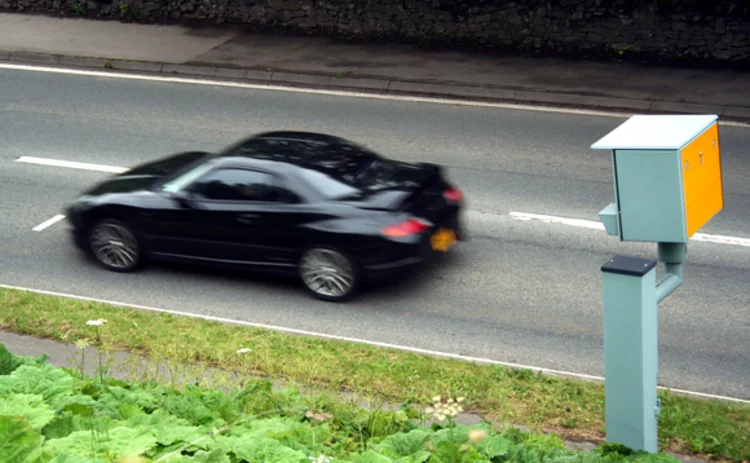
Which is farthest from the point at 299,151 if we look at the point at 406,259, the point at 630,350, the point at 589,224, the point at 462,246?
the point at 630,350

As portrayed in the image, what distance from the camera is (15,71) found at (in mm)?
20016

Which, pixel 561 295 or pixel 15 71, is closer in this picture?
pixel 561 295

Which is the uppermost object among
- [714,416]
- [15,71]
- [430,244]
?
[15,71]

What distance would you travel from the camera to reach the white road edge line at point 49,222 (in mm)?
12648

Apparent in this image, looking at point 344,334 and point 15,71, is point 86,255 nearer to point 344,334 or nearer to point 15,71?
point 344,334

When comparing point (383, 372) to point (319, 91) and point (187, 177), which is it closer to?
point (187, 177)

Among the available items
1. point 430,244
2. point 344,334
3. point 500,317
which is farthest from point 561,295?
point 344,334

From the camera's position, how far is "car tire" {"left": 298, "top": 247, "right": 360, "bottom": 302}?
10477 millimetres

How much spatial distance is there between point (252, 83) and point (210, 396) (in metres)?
13.2

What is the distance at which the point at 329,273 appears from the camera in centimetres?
1060

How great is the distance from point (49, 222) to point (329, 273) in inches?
170

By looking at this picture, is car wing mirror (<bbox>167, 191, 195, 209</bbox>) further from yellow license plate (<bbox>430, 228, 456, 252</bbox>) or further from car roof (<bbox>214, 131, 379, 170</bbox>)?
yellow license plate (<bbox>430, 228, 456, 252</bbox>)

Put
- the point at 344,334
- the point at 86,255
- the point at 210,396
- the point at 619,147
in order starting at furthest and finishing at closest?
the point at 86,255
the point at 344,334
the point at 210,396
the point at 619,147

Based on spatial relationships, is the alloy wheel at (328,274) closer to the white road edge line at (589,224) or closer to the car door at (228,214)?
the car door at (228,214)
